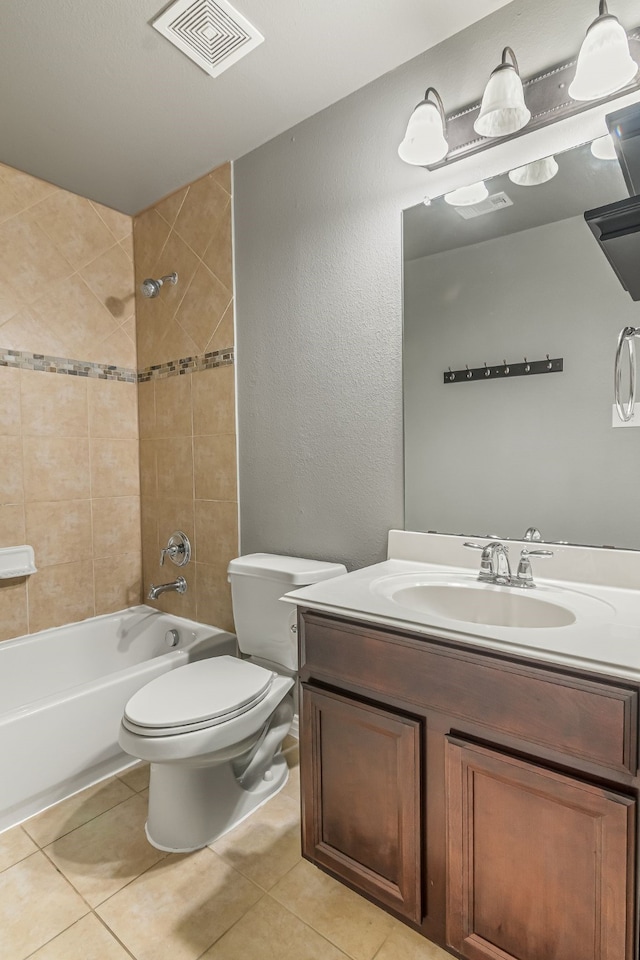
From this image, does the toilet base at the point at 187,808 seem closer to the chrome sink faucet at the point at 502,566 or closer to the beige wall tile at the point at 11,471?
the chrome sink faucet at the point at 502,566

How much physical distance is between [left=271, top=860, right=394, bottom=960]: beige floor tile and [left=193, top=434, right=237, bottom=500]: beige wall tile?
137 cm

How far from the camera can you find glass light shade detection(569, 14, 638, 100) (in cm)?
118

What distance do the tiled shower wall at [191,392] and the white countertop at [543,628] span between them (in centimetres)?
102

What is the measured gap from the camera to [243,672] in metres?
1.70

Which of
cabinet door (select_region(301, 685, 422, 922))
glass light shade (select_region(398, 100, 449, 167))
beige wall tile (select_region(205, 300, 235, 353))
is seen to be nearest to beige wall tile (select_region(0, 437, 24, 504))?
beige wall tile (select_region(205, 300, 235, 353))

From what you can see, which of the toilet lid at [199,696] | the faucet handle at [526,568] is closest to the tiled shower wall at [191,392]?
the toilet lid at [199,696]

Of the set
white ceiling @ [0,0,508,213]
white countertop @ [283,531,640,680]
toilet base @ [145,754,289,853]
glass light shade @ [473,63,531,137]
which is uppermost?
white ceiling @ [0,0,508,213]

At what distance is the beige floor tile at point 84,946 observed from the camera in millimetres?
1166

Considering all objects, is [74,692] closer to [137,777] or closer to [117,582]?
[137,777]

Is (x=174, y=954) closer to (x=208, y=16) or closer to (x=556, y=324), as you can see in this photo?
(x=556, y=324)

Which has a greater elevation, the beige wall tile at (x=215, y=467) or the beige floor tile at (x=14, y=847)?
the beige wall tile at (x=215, y=467)

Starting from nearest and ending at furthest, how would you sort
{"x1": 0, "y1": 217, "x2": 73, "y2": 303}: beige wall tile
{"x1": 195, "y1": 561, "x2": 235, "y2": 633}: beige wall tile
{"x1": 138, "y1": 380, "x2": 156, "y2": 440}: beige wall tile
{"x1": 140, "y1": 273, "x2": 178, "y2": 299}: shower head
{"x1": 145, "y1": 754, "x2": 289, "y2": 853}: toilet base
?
{"x1": 145, "y1": 754, "x2": 289, "y2": 853}: toilet base, {"x1": 0, "y1": 217, "x2": 73, "y2": 303}: beige wall tile, {"x1": 195, "y1": 561, "x2": 235, "y2": 633}: beige wall tile, {"x1": 140, "y1": 273, "x2": 178, "y2": 299}: shower head, {"x1": 138, "y1": 380, "x2": 156, "y2": 440}: beige wall tile

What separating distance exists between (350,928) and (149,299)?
8.53ft

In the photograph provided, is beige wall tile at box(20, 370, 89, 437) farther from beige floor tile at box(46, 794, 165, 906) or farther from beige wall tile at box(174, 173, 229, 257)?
beige floor tile at box(46, 794, 165, 906)
